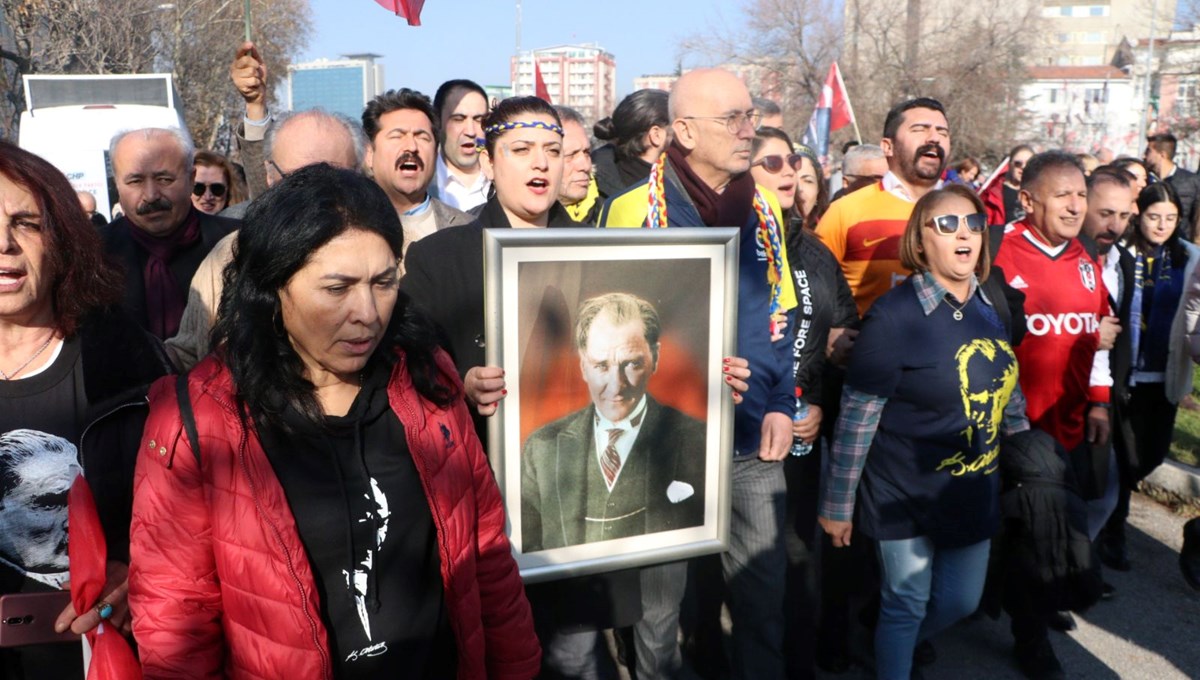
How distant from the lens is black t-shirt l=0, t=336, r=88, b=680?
7.42 ft

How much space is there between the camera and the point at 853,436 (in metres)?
3.78

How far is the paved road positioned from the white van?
10241 millimetres

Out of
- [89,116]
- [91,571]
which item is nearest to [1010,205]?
[91,571]

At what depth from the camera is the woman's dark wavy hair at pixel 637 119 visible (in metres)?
5.63

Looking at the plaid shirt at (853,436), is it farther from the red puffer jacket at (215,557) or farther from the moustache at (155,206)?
the moustache at (155,206)

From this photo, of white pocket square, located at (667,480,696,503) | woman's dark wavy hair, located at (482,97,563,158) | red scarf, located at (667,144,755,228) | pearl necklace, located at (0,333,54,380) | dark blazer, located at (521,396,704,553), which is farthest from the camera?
red scarf, located at (667,144,755,228)

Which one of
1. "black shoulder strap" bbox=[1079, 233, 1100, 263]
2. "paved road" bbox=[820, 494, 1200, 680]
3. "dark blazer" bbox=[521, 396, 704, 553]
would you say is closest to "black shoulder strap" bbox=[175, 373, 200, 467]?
"dark blazer" bbox=[521, 396, 704, 553]

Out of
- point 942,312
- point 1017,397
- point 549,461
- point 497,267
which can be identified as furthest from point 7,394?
point 1017,397

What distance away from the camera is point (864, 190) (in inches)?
200

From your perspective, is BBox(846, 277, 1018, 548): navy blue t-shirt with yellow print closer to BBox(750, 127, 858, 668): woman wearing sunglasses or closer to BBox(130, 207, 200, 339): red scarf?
BBox(750, 127, 858, 668): woman wearing sunglasses

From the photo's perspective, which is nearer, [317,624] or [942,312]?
[317,624]

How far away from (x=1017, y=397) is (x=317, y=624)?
121 inches

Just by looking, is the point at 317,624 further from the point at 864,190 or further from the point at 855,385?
the point at 864,190

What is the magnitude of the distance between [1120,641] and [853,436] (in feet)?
6.69
